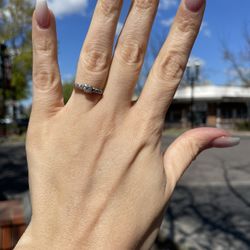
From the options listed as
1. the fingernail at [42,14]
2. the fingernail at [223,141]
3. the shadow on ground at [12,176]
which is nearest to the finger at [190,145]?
the fingernail at [223,141]

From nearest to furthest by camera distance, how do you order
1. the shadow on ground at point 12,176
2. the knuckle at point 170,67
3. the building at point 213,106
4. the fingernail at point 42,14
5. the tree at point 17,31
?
the fingernail at point 42,14 < the knuckle at point 170,67 < the shadow on ground at point 12,176 < the tree at point 17,31 < the building at point 213,106

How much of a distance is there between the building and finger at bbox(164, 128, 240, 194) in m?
33.8

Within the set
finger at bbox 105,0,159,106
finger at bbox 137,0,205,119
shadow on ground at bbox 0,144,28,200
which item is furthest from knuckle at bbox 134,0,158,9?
shadow on ground at bbox 0,144,28,200

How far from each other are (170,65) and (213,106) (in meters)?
35.9

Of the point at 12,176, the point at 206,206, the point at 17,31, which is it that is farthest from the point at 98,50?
the point at 17,31

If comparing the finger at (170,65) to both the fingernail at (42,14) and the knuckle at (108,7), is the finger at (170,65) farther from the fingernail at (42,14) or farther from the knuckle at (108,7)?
the fingernail at (42,14)

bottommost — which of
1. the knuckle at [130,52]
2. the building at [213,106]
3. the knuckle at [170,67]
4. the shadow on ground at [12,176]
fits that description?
the building at [213,106]

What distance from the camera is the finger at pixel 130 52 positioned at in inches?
47.9

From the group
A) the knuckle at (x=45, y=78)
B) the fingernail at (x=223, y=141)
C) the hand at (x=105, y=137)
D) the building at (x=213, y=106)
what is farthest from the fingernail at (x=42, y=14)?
the building at (x=213, y=106)

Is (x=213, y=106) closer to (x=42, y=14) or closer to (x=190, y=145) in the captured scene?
(x=190, y=145)

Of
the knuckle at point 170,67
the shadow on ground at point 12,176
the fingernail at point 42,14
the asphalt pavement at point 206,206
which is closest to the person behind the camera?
the fingernail at point 42,14

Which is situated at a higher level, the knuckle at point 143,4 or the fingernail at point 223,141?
the knuckle at point 143,4

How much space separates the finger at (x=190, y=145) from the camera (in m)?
1.33

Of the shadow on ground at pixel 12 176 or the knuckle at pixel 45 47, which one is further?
the shadow on ground at pixel 12 176
